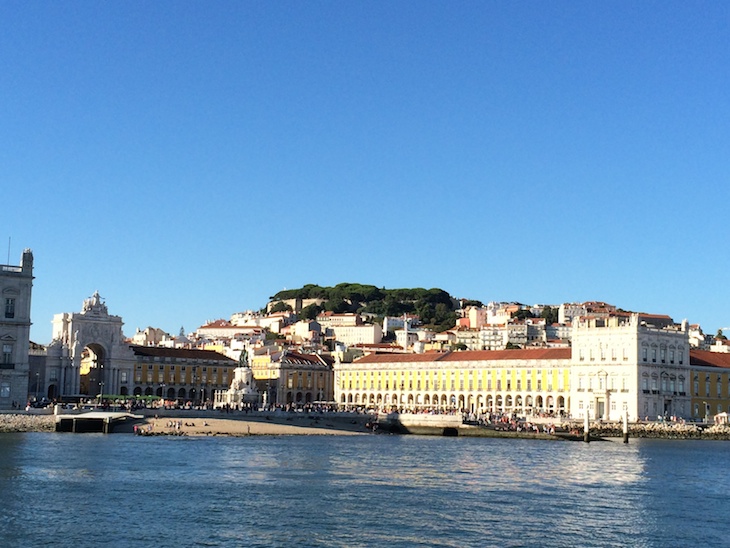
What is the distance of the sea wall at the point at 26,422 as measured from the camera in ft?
200

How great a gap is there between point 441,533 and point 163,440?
33356 millimetres

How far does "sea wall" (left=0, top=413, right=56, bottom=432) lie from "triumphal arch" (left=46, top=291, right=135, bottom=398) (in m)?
21.6

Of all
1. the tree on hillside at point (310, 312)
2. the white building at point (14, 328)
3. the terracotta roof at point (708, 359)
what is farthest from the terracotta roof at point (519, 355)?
the tree on hillside at point (310, 312)

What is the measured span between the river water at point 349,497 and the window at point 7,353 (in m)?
15.3

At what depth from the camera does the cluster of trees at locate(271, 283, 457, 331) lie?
181 metres

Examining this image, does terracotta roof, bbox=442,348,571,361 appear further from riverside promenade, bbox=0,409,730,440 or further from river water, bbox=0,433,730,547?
river water, bbox=0,433,730,547

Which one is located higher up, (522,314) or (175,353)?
(522,314)

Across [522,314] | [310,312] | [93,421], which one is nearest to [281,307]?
[310,312]

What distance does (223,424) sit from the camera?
6612cm

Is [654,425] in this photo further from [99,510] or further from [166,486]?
[99,510]

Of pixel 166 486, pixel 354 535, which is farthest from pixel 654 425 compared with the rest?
pixel 354 535

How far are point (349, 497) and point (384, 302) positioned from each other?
508 feet

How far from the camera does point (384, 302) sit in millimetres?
186625

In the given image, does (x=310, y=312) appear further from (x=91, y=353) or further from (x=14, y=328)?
(x=14, y=328)
